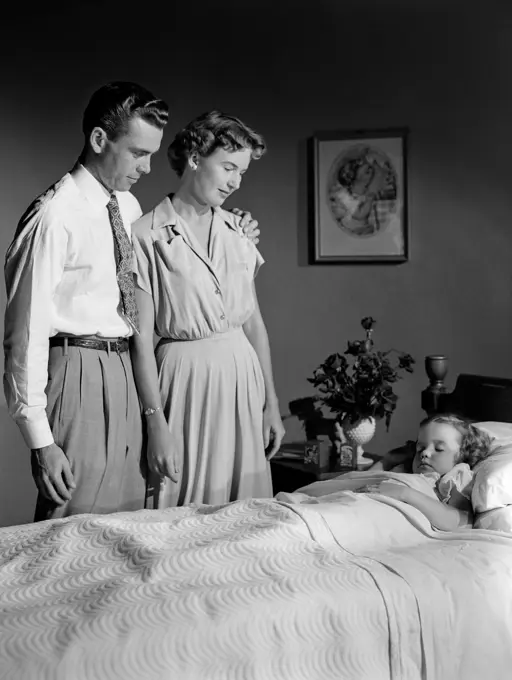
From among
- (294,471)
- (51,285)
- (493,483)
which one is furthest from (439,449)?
(51,285)

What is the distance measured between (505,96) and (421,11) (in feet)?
1.73

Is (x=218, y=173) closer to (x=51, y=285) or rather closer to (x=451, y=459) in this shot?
(x=51, y=285)

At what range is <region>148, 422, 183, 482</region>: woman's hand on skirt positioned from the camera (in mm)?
2076

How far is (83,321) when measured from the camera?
1864mm

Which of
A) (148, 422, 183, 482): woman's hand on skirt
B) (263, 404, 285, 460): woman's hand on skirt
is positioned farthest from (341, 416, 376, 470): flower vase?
(148, 422, 183, 482): woman's hand on skirt

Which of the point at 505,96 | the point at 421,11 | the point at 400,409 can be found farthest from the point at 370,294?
the point at 421,11

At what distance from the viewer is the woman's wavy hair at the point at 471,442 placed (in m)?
2.47

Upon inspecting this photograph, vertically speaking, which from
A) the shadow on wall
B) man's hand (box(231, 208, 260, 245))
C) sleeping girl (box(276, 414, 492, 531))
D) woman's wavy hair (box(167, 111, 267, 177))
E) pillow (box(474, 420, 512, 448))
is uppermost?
woman's wavy hair (box(167, 111, 267, 177))

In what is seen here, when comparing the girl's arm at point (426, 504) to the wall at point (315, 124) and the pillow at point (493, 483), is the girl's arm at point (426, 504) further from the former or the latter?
the wall at point (315, 124)

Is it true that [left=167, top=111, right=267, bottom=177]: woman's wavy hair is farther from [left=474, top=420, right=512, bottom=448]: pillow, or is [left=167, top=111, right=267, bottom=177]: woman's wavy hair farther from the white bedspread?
[left=474, top=420, right=512, bottom=448]: pillow

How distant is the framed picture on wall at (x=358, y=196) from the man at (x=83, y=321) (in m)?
1.69

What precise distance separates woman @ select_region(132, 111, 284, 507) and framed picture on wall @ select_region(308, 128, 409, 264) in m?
1.21

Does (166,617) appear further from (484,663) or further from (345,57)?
(345,57)

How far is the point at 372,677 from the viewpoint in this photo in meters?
1.48
